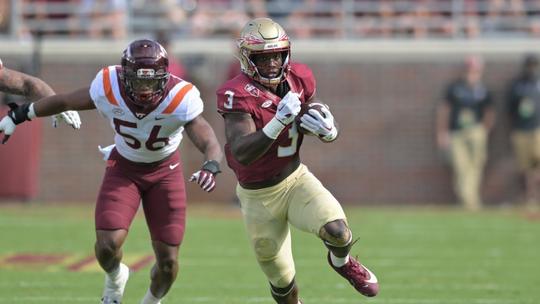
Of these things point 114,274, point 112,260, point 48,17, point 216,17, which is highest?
point 112,260

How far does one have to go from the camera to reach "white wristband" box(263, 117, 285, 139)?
5703 mm

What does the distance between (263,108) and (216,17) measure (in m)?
9.32

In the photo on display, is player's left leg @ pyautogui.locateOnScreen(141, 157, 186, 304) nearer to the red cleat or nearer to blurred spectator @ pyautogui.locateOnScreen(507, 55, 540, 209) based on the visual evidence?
the red cleat

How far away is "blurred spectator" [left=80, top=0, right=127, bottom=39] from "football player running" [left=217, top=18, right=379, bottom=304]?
9.05m

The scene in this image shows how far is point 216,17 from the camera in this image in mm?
15242

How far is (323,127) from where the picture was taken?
18.9 ft

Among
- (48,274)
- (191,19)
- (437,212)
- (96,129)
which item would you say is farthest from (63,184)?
(48,274)

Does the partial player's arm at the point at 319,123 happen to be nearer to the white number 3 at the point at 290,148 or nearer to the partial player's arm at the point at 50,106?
the white number 3 at the point at 290,148

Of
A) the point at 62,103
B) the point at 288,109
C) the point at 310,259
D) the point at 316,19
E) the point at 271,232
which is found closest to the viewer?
the point at 288,109

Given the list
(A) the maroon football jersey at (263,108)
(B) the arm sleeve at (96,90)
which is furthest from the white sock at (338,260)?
(B) the arm sleeve at (96,90)

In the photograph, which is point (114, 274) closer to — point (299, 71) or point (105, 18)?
point (299, 71)

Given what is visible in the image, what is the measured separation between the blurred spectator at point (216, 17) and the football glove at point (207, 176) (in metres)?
8.83

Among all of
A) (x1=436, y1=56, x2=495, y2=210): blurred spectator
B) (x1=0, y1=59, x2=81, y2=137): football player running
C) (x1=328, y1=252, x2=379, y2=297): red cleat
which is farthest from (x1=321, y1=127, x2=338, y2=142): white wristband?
(x1=436, y1=56, x2=495, y2=210): blurred spectator

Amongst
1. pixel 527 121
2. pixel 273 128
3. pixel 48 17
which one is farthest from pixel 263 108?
pixel 48 17
